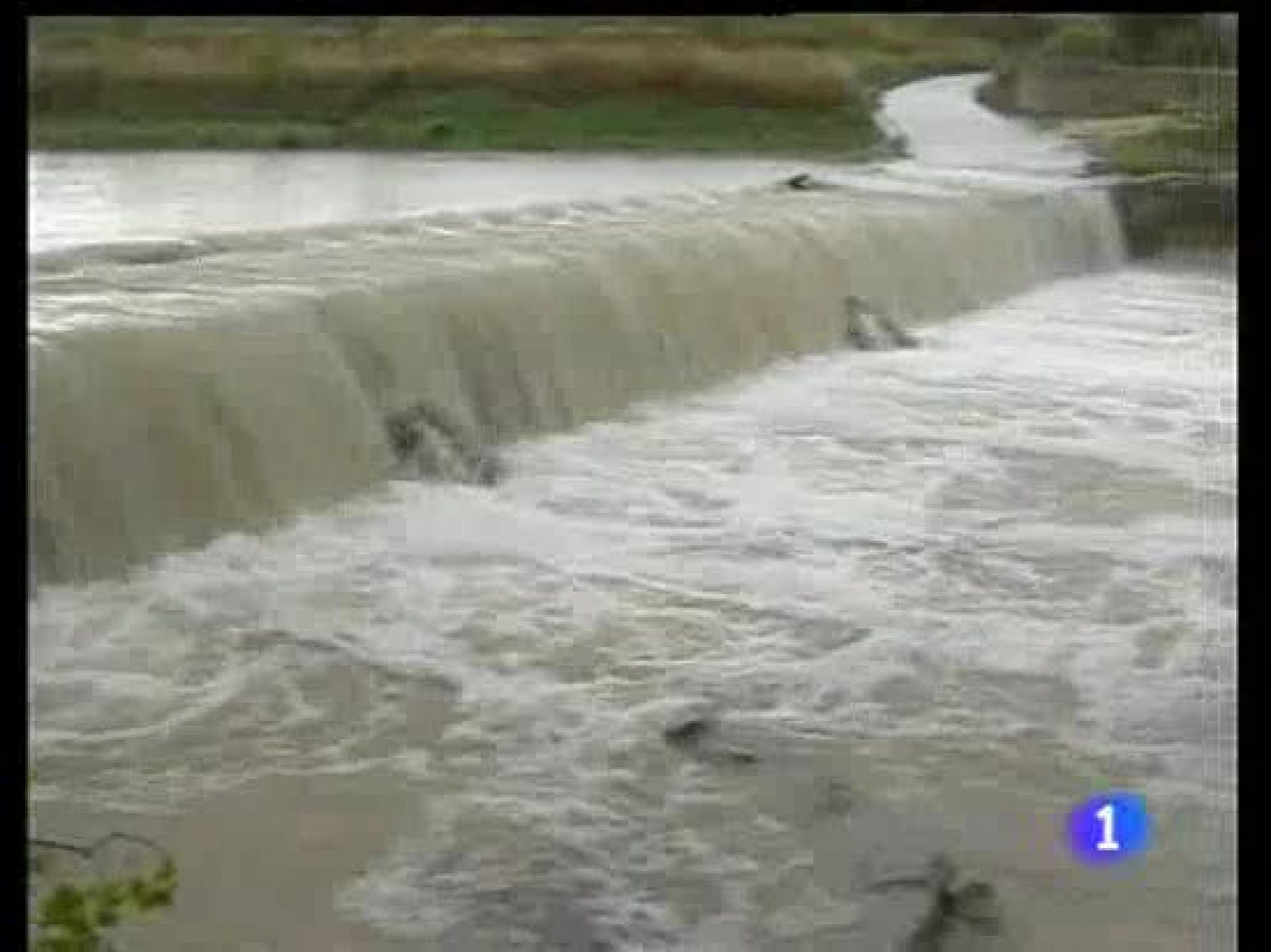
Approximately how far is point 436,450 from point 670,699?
4.85 ft

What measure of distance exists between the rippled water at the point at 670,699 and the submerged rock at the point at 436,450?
0.23 ft

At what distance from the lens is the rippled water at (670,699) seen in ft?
7.04

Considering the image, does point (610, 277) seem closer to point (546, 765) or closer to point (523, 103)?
point (546, 765)

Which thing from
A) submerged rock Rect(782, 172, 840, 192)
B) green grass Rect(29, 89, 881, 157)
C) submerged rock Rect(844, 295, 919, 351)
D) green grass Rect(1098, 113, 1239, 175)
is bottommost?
submerged rock Rect(844, 295, 919, 351)

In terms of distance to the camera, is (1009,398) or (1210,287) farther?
(1210,287)

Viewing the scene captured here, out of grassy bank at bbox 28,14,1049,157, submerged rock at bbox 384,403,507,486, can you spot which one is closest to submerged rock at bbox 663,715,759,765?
submerged rock at bbox 384,403,507,486

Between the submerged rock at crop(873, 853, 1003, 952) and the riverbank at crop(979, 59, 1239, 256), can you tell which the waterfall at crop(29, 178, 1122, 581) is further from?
the submerged rock at crop(873, 853, 1003, 952)

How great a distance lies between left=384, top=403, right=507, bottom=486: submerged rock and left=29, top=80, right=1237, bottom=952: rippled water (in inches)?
2.8

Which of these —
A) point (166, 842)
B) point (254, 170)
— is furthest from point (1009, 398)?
point (254, 170)

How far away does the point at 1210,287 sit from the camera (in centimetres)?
775

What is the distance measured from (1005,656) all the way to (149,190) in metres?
6.72

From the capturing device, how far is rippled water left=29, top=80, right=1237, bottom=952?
7.04 feet
